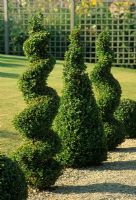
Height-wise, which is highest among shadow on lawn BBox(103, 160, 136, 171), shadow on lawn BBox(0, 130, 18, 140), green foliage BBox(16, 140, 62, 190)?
green foliage BBox(16, 140, 62, 190)

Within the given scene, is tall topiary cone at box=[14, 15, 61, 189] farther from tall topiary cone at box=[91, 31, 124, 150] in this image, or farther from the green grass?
tall topiary cone at box=[91, 31, 124, 150]

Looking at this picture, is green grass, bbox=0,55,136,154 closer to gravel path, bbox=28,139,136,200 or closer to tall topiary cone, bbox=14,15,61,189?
gravel path, bbox=28,139,136,200

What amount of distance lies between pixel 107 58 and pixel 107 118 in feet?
2.53

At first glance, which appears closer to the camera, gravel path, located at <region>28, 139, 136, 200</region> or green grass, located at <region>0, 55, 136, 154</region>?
gravel path, located at <region>28, 139, 136, 200</region>

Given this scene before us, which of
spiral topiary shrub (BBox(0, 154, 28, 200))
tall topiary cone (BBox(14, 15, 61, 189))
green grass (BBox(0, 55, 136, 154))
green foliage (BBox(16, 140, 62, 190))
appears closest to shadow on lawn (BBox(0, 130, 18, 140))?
green grass (BBox(0, 55, 136, 154))

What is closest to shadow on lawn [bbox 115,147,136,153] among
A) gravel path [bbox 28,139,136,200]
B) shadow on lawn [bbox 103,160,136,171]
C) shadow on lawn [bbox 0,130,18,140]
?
gravel path [bbox 28,139,136,200]

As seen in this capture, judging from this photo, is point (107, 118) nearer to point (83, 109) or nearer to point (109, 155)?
point (109, 155)

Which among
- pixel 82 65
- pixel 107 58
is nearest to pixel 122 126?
pixel 107 58

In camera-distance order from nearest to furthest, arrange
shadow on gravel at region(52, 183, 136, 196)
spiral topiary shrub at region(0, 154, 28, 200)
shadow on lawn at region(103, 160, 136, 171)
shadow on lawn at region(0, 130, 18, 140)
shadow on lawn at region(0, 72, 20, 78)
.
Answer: spiral topiary shrub at region(0, 154, 28, 200) → shadow on gravel at region(52, 183, 136, 196) → shadow on lawn at region(103, 160, 136, 171) → shadow on lawn at region(0, 130, 18, 140) → shadow on lawn at region(0, 72, 20, 78)

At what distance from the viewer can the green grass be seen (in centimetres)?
803

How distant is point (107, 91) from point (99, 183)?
1.78 m

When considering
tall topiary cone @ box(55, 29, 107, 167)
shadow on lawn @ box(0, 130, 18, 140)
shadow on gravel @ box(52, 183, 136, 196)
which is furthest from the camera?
shadow on lawn @ box(0, 130, 18, 140)

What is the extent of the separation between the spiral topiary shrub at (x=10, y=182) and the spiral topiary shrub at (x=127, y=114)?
3667 millimetres

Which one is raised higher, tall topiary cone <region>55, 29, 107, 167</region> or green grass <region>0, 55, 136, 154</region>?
tall topiary cone <region>55, 29, 107, 167</region>
